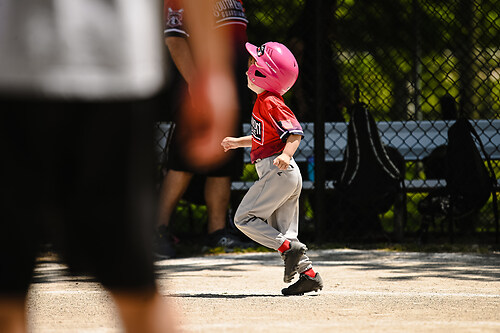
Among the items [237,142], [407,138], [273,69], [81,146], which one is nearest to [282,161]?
[237,142]

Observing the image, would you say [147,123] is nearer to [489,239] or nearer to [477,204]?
[477,204]

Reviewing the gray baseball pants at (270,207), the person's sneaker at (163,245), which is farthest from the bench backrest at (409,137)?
the gray baseball pants at (270,207)

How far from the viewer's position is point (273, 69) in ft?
13.4

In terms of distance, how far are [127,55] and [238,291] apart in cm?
273

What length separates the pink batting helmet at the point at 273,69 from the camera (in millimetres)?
4086

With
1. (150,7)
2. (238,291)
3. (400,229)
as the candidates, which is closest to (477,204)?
(400,229)

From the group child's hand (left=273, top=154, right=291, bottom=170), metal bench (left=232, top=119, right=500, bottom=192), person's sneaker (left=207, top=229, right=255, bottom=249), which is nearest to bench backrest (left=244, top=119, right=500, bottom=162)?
metal bench (left=232, top=119, right=500, bottom=192)

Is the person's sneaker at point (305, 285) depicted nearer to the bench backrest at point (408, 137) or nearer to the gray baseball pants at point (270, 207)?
the gray baseball pants at point (270, 207)

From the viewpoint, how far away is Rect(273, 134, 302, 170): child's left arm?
3840 millimetres

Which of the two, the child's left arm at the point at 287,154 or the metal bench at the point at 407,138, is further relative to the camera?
the metal bench at the point at 407,138

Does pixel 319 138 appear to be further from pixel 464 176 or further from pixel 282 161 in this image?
pixel 282 161

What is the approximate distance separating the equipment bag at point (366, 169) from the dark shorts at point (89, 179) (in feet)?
15.8

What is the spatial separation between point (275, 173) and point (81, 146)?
251 centimetres

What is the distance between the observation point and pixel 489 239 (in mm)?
6812
